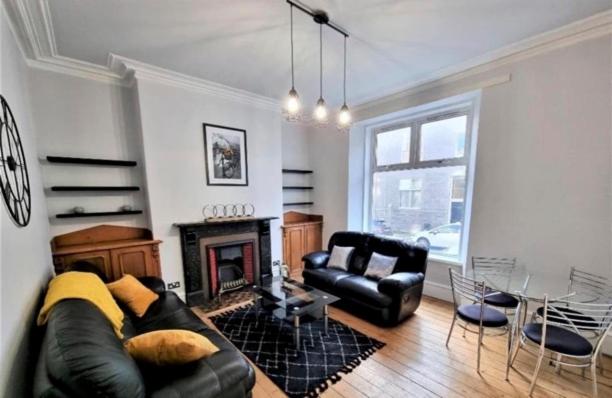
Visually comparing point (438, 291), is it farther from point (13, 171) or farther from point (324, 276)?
point (13, 171)

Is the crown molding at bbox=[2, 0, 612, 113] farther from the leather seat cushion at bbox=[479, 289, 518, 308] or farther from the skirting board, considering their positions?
the skirting board

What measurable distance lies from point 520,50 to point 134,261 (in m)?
4.94

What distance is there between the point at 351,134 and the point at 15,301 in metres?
4.29

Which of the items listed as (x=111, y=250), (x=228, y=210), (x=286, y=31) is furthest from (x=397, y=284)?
(x=111, y=250)

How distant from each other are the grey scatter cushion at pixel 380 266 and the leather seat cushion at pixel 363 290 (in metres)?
0.10

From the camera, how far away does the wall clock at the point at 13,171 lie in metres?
1.42

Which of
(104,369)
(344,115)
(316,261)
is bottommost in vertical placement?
(316,261)

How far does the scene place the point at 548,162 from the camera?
2.48m

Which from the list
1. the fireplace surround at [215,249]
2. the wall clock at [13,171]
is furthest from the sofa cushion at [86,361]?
the fireplace surround at [215,249]

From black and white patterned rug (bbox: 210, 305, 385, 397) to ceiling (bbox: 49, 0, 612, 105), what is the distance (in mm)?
3023

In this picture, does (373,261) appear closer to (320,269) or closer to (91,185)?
(320,269)

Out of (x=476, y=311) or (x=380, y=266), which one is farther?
(x=380, y=266)

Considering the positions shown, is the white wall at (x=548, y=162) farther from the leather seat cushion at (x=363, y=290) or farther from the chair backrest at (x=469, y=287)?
the leather seat cushion at (x=363, y=290)

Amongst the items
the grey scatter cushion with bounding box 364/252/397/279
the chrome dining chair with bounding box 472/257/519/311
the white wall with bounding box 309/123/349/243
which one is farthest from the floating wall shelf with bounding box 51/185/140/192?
the chrome dining chair with bounding box 472/257/519/311
